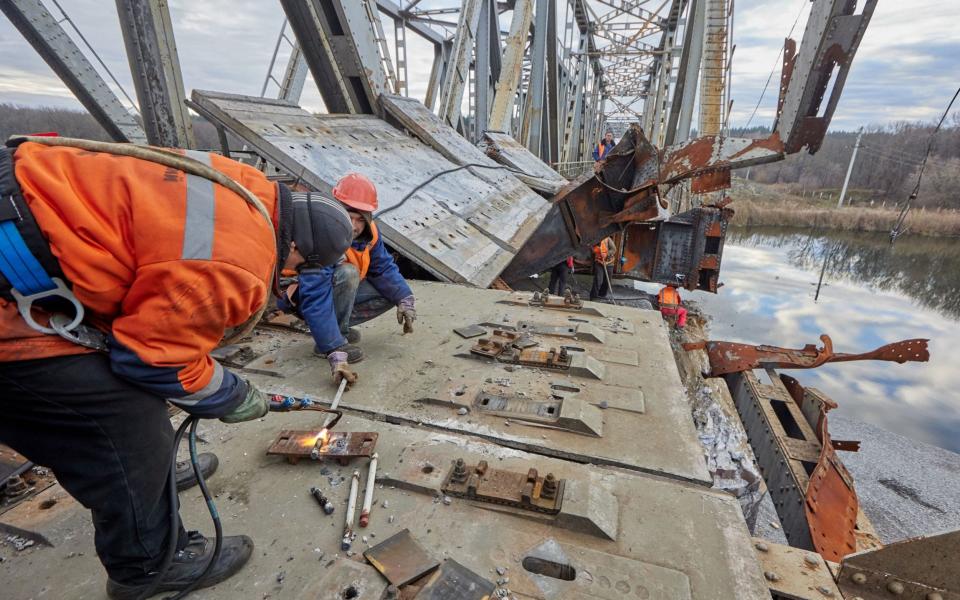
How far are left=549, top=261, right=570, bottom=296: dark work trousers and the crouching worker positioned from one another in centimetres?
433

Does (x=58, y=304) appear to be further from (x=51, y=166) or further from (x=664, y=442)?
(x=664, y=442)

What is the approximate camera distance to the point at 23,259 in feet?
3.43

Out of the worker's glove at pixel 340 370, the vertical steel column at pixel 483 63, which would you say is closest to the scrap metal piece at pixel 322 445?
the worker's glove at pixel 340 370

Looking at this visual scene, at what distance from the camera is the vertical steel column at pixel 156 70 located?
3965 mm

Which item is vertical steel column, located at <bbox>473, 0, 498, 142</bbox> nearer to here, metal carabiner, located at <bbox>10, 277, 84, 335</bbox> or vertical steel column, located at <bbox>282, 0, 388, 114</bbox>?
vertical steel column, located at <bbox>282, 0, 388, 114</bbox>

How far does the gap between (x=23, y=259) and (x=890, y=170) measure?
52.1 m

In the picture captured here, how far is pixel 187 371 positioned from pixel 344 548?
782mm

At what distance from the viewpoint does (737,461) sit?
3.29 metres

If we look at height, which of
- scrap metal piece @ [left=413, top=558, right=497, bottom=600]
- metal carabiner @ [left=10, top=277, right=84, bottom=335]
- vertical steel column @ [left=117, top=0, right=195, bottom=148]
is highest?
vertical steel column @ [left=117, top=0, right=195, bottom=148]

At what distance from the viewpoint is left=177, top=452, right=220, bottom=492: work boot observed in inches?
70.9

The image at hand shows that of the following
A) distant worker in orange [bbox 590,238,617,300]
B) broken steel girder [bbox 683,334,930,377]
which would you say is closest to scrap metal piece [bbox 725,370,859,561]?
broken steel girder [bbox 683,334,930,377]

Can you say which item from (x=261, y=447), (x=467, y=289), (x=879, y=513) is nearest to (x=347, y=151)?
(x=467, y=289)

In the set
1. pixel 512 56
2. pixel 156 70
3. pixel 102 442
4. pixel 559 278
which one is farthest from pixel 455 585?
pixel 512 56

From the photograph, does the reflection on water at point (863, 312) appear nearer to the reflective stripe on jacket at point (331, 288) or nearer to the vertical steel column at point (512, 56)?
the vertical steel column at point (512, 56)
